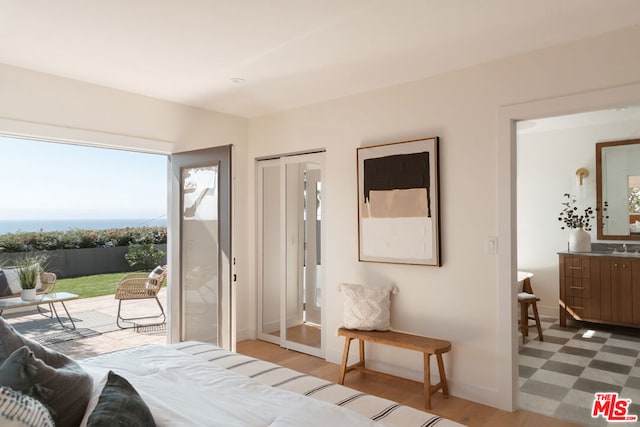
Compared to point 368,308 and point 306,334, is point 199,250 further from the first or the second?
point 368,308

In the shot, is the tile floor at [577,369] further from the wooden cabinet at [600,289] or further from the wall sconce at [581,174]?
the wall sconce at [581,174]

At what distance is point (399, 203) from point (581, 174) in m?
3.47

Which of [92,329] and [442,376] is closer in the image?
[442,376]

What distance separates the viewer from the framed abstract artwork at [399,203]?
3.37 meters

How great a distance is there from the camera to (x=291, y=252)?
454cm

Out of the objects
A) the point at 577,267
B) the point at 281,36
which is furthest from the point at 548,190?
the point at 281,36

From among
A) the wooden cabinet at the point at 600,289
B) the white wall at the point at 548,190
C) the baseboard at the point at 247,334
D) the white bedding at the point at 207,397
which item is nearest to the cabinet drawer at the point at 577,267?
the wooden cabinet at the point at 600,289

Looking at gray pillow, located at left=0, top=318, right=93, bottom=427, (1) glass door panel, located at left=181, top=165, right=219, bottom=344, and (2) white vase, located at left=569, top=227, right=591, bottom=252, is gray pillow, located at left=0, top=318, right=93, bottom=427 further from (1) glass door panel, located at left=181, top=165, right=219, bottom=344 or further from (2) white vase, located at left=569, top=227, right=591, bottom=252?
(2) white vase, located at left=569, top=227, right=591, bottom=252

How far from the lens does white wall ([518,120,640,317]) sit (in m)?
5.51

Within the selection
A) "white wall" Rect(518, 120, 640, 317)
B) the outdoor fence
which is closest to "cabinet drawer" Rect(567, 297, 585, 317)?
"white wall" Rect(518, 120, 640, 317)

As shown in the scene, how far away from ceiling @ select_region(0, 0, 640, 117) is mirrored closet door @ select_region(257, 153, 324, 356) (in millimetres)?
1154

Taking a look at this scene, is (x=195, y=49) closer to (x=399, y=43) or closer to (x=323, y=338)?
(x=399, y=43)

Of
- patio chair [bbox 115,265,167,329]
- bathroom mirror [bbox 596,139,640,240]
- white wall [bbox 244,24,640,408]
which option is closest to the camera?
white wall [bbox 244,24,640,408]

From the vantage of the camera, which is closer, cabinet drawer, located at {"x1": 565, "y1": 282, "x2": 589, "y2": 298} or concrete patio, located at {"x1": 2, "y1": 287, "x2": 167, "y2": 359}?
concrete patio, located at {"x1": 2, "y1": 287, "x2": 167, "y2": 359}
